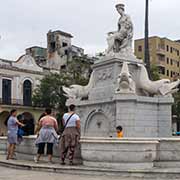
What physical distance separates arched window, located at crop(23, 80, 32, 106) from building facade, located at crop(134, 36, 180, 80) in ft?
84.8

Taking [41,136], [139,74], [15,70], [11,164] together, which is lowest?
[11,164]

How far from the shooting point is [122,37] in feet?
58.1

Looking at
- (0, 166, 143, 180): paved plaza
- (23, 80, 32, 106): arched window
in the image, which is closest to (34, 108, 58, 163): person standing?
(0, 166, 143, 180): paved plaza

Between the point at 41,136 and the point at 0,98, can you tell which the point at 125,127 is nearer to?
the point at 41,136

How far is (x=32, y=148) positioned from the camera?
536 inches

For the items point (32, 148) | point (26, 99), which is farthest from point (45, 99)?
point (32, 148)

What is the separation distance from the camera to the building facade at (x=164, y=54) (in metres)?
74.9

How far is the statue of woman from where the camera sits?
17.7 m

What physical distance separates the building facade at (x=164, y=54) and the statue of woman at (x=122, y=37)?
5586 centimetres

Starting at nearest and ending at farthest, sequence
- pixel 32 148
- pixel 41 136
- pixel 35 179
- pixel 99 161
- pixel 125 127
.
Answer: pixel 35 179, pixel 99 161, pixel 41 136, pixel 32 148, pixel 125 127

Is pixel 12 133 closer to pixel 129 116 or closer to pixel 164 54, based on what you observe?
pixel 129 116

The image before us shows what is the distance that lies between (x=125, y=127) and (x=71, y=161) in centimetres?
455

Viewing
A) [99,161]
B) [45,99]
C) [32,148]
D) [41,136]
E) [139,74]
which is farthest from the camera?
[45,99]

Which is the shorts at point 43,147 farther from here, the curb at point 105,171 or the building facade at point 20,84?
the building facade at point 20,84
